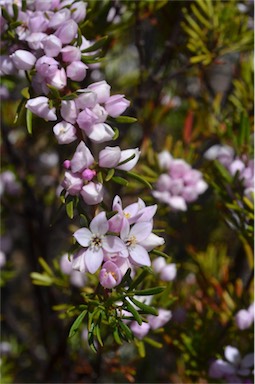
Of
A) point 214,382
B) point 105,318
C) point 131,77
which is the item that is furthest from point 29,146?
point 105,318

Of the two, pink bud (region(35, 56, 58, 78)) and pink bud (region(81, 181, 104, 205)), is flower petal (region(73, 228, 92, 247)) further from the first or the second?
pink bud (region(35, 56, 58, 78))

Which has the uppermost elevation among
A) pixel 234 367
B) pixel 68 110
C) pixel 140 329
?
pixel 68 110

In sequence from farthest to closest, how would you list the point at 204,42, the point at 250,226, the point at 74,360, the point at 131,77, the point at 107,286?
the point at 131,77
the point at 74,360
the point at 204,42
the point at 250,226
the point at 107,286

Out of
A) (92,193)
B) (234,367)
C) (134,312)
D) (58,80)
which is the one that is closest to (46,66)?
(58,80)

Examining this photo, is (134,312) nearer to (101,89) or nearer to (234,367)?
(101,89)

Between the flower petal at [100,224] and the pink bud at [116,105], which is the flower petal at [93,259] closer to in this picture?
the flower petal at [100,224]

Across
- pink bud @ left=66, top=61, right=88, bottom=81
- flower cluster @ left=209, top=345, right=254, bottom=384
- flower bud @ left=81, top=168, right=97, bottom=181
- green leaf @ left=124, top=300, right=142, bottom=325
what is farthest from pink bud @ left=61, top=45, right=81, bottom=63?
flower cluster @ left=209, top=345, right=254, bottom=384

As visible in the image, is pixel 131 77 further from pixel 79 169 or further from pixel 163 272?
pixel 79 169
